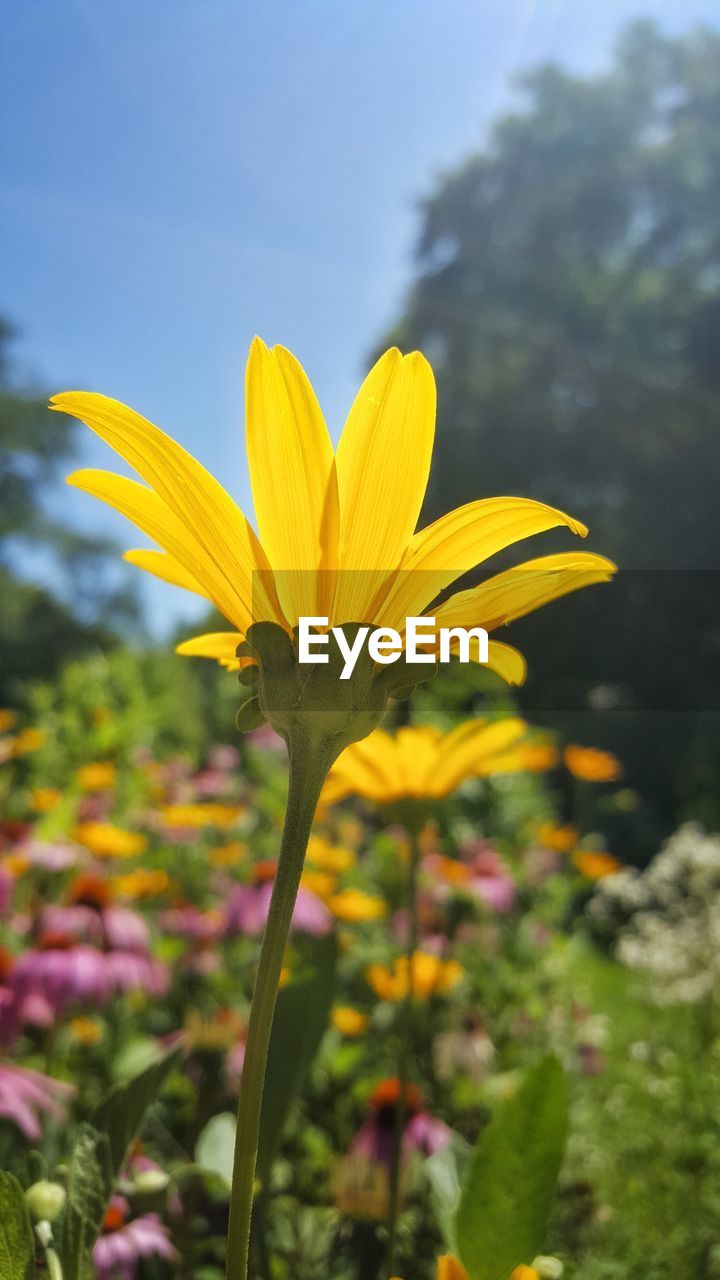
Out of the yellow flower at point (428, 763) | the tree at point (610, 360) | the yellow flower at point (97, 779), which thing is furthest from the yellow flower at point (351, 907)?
the tree at point (610, 360)

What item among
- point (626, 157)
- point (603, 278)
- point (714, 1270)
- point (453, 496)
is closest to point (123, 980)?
point (714, 1270)

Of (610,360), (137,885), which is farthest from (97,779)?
(610,360)

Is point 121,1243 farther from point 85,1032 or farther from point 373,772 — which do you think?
point 85,1032

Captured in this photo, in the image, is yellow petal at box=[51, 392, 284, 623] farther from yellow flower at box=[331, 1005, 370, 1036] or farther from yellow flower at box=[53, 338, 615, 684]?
yellow flower at box=[331, 1005, 370, 1036]

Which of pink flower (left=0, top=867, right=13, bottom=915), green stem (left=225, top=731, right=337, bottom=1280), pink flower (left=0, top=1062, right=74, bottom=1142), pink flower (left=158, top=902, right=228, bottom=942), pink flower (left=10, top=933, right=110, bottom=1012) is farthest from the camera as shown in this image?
pink flower (left=158, top=902, right=228, bottom=942)

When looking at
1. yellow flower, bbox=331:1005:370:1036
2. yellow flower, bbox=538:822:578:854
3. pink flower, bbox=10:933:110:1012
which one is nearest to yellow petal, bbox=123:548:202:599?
pink flower, bbox=10:933:110:1012

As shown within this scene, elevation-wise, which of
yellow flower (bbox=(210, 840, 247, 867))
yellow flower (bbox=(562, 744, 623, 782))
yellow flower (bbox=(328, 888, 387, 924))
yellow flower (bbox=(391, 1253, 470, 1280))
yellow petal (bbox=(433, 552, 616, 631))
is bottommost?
yellow flower (bbox=(328, 888, 387, 924))

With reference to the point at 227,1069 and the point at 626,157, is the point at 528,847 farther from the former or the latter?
the point at 626,157
